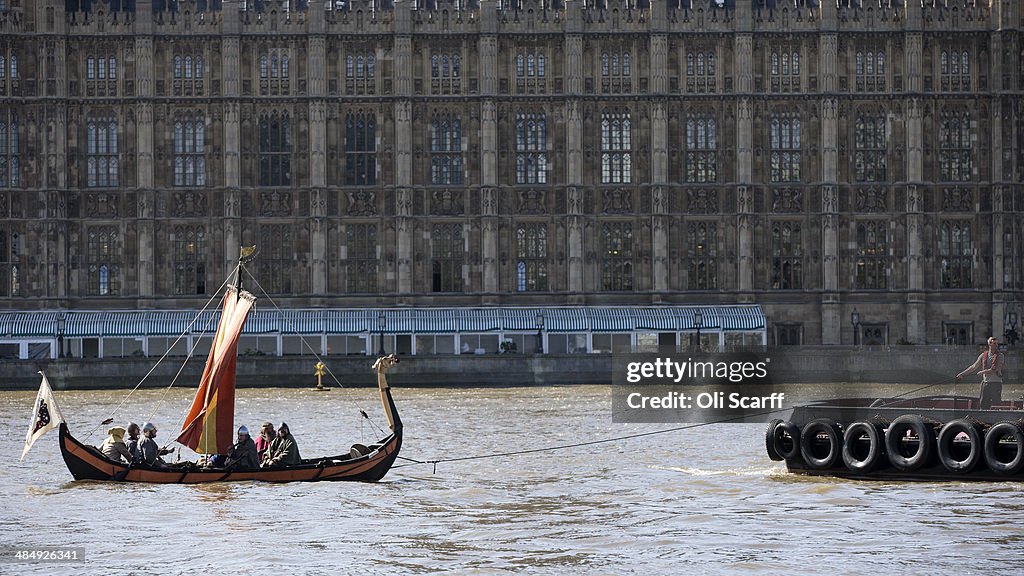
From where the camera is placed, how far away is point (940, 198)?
97812 mm

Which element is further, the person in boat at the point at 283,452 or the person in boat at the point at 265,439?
the person in boat at the point at 265,439

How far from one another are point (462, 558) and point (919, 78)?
70160 millimetres

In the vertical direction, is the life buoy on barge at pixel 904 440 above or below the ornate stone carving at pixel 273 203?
below

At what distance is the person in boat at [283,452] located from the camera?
43.0 m

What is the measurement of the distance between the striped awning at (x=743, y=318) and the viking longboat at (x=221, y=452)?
52634mm

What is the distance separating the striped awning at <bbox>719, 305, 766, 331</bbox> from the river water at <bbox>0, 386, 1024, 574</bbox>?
4174cm

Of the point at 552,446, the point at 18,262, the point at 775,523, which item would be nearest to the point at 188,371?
the point at 18,262

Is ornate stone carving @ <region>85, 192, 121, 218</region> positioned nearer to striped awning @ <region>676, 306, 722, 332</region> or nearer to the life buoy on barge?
striped awning @ <region>676, 306, 722, 332</region>

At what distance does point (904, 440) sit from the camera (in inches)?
1663

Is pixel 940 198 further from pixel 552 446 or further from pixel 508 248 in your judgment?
pixel 552 446

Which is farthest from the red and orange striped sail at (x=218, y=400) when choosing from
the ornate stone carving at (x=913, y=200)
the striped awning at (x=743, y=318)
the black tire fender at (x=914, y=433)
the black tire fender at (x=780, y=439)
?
the ornate stone carving at (x=913, y=200)

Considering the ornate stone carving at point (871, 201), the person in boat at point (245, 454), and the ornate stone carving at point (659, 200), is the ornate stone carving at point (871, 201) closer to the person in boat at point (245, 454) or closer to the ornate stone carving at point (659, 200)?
the ornate stone carving at point (659, 200)

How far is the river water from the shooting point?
32.0 meters

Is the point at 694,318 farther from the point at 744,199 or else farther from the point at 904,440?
the point at 904,440
